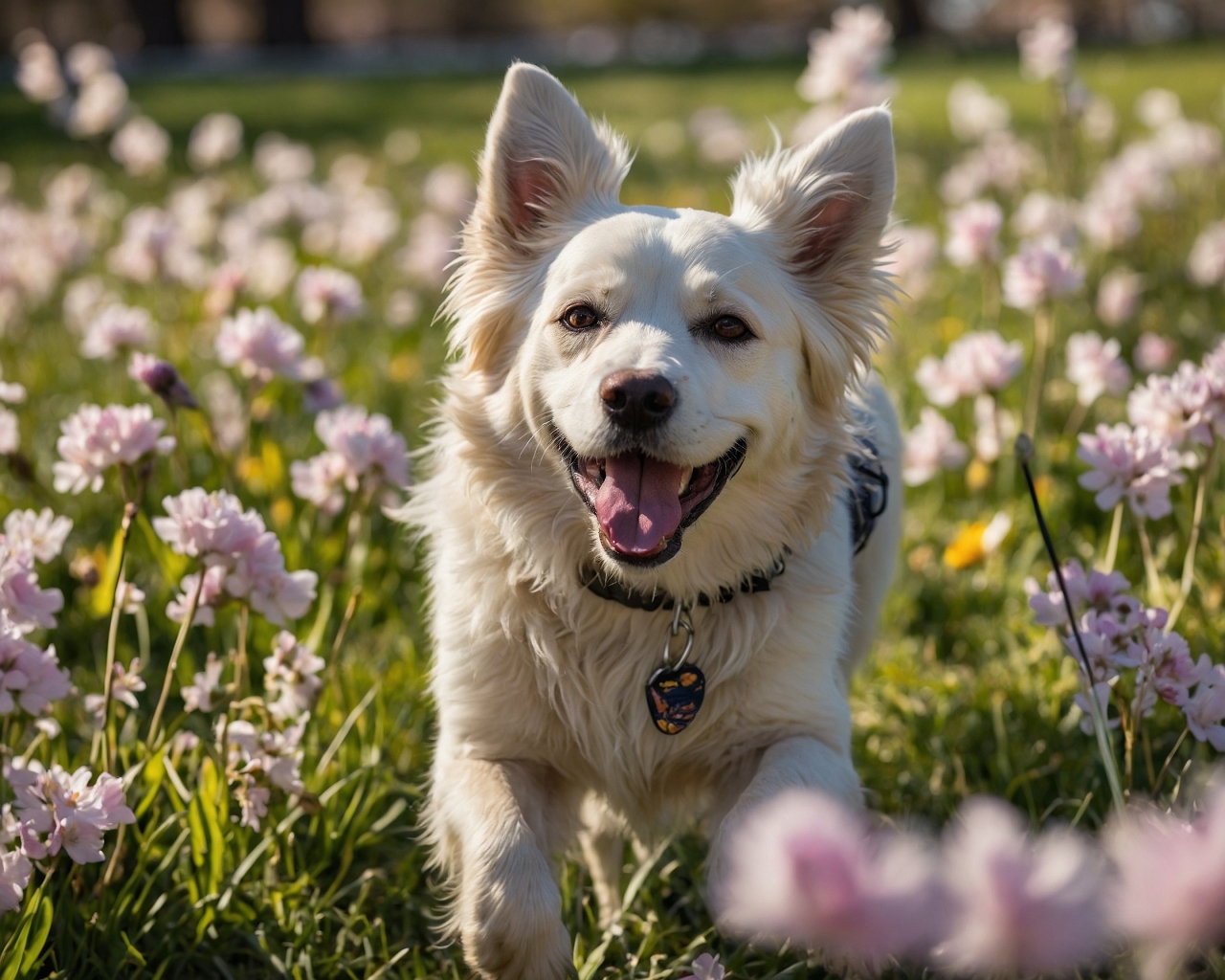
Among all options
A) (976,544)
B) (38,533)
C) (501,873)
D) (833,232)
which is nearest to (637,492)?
(501,873)

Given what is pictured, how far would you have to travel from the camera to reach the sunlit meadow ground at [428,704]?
254 centimetres

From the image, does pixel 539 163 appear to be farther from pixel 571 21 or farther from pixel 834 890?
pixel 571 21

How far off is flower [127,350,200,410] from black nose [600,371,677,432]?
110 cm

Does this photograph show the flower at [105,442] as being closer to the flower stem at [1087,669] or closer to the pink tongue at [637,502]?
the pink tongue at [637,502]

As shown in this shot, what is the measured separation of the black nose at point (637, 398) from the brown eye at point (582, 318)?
14.7 inches

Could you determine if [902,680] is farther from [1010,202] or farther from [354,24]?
[354,24]

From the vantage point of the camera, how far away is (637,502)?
2564 millimetres

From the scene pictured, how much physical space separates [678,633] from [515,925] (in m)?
0.83

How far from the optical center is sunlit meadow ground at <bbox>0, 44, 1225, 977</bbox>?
254 centimetres

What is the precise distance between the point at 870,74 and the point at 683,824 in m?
3.72

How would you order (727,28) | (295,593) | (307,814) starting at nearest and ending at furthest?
(295,593), (307,814), (727,28)

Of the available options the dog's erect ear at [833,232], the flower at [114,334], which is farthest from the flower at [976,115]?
the flower at [114,334]

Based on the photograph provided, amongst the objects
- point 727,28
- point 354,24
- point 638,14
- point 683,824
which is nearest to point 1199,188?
point 683,824

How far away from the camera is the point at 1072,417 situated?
4.75 meters
